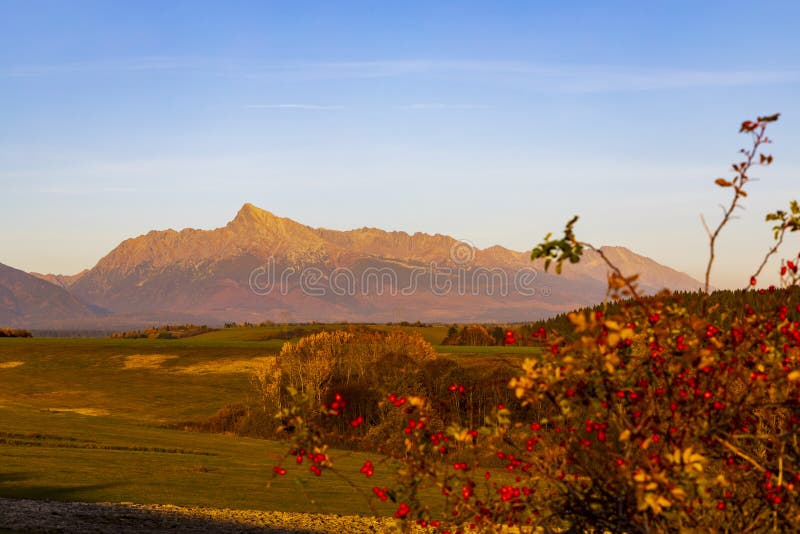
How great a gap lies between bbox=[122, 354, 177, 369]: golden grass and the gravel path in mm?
64619

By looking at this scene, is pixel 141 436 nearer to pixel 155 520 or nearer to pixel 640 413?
pixel 155 520

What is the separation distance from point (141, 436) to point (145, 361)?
46.6m

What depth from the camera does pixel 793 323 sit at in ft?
26.9

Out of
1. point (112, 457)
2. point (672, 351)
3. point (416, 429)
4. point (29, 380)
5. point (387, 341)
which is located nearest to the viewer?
point (672, 351)

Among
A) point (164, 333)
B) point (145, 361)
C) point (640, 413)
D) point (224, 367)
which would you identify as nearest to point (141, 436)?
point (640, 413)

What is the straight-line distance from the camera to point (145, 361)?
281 ft

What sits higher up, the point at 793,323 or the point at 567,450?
the point at 793,323

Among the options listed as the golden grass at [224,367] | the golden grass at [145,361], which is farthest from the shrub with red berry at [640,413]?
the golden grass at [145,361]

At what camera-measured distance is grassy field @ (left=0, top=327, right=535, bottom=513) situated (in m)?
23.3

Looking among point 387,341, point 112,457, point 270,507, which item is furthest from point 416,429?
point 387,341

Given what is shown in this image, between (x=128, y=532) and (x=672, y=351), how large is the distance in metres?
13.0

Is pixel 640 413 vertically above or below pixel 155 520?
above

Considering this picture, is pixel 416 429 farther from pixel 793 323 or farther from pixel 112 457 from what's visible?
pixel 112 457

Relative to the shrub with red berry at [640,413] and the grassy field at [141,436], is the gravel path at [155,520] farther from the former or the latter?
the shrub with red berry at [640,413]
